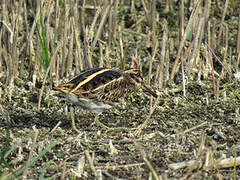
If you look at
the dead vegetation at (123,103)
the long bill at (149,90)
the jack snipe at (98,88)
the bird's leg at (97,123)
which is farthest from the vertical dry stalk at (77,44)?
the bird's leg at (97,123)

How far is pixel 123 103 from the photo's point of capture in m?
4.45

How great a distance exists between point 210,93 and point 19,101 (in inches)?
75.3

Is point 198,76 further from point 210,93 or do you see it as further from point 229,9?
point 229,9

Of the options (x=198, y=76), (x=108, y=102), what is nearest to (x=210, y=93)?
(x=198, y=76)

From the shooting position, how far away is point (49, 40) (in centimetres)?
466

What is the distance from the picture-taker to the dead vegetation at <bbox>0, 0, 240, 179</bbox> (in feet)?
11.0

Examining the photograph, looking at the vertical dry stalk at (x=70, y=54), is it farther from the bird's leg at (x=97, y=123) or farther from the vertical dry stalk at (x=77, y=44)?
the bird's leg at (x=97, y=123)

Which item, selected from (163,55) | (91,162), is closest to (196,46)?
(163,55)

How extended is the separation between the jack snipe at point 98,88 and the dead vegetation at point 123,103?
214 millimetres

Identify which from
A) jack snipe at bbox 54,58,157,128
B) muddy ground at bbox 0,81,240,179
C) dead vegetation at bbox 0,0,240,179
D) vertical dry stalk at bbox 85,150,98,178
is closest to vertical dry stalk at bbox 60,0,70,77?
dead vegetation at bbox 0,0,240,179

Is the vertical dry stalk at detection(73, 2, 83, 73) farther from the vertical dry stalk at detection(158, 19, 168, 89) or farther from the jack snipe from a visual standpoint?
the vertical dry stalk at detection(158, 19, 168, 89)

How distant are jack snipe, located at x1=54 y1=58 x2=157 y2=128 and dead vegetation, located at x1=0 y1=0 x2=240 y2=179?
8.4 inches

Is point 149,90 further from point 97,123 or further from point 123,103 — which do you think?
point 97,123

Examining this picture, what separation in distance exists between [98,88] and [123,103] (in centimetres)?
64
